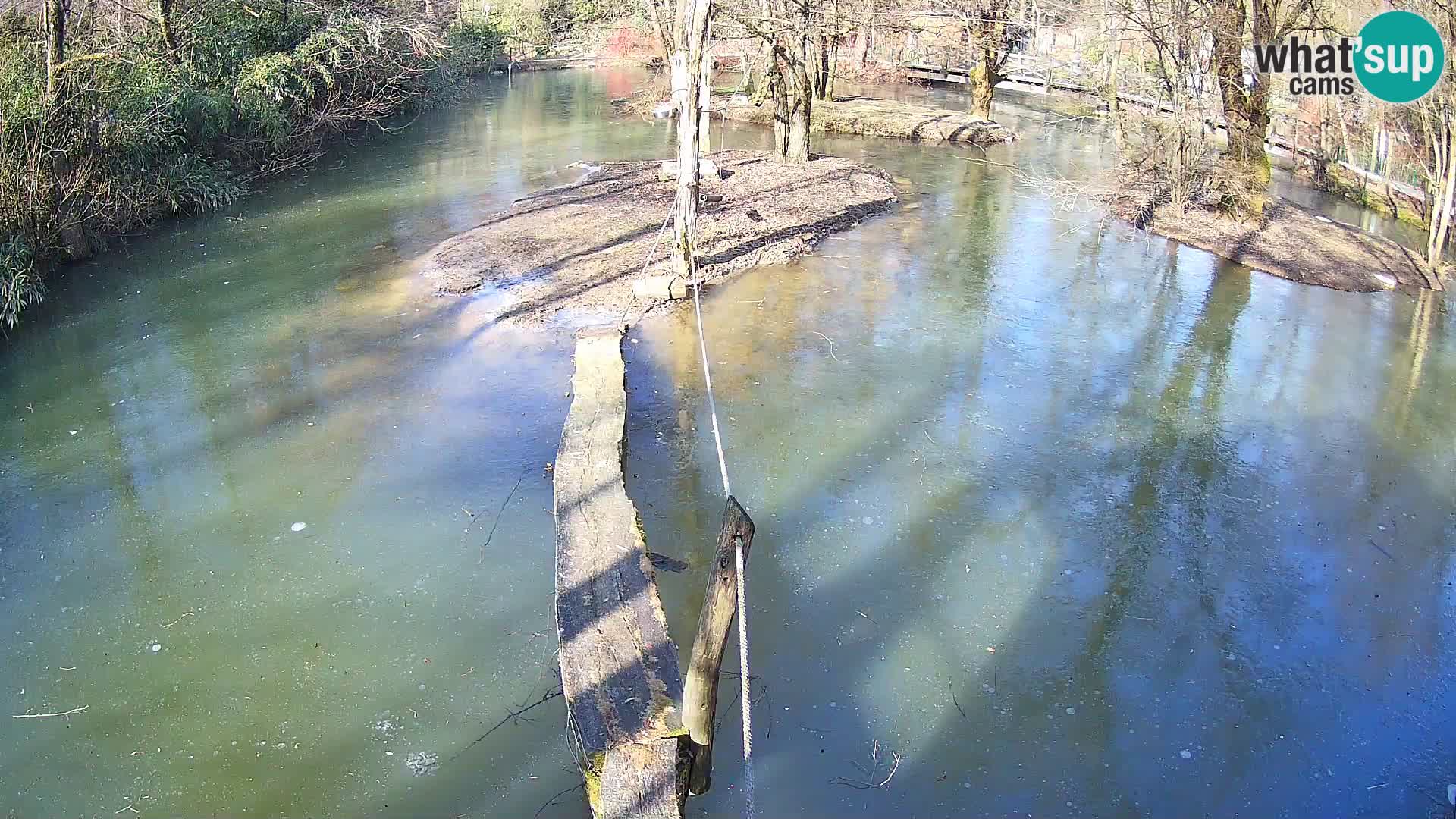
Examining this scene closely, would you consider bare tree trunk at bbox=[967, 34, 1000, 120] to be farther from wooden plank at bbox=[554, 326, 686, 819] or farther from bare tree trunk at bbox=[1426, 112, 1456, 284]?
wooden plank at bbox=[554, 326, 686, 819]

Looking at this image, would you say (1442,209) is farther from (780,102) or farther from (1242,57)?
(780,102)

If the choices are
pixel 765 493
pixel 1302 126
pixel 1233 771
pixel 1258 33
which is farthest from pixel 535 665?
pixel 1302 126

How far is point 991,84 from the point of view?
68.1 ft

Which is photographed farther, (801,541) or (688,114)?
(688,114)

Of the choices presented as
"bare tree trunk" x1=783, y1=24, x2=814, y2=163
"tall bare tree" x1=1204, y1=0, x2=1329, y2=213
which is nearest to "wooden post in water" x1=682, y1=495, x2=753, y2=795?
"tall bare tree" x1=1204, y1=0, x2=1329, y2=213

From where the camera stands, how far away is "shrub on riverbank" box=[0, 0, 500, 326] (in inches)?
406

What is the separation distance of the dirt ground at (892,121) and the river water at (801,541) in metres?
8.97

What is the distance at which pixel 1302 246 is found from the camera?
11859 mm

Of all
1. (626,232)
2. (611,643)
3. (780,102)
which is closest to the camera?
(611,643)

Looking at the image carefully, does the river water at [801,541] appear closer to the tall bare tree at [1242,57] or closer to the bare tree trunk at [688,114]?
the bare tree trunk at [688,114]

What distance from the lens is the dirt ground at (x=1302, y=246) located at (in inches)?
435

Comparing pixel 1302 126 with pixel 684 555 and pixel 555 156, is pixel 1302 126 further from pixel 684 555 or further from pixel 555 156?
pixel 684 555

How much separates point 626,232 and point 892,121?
9805mm

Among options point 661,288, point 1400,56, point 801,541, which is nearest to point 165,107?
point 661,288
